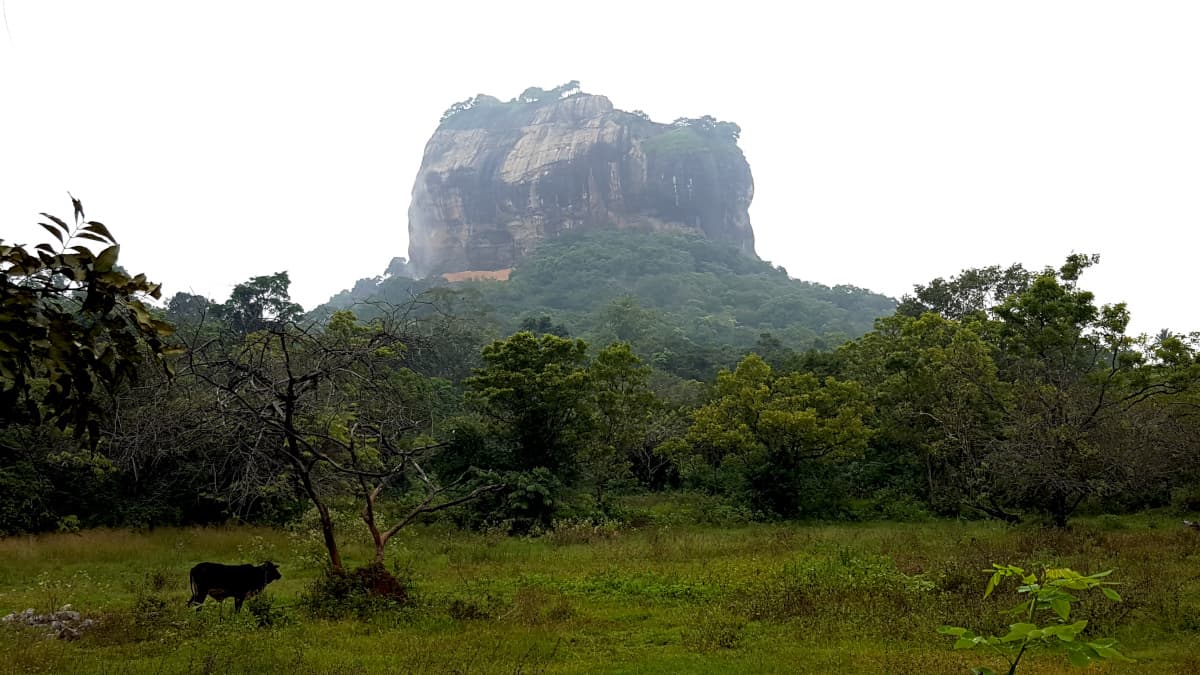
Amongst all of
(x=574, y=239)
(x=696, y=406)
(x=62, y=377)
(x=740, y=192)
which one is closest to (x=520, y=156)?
(x=574, y=239)

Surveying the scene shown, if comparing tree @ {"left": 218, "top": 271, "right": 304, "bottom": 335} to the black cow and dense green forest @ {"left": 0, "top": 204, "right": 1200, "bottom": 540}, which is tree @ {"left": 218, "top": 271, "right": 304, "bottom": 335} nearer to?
dense green forest @ {"left": 0, "top": 204, "right": 1200, "bottom": 540}

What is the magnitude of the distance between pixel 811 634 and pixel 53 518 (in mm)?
16754

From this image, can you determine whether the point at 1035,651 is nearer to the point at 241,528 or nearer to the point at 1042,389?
the point at 1042,389

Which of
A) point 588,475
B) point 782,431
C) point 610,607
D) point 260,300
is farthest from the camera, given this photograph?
point 260,300

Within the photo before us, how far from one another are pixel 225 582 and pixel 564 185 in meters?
110

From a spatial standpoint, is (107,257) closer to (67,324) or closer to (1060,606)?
(67,324)

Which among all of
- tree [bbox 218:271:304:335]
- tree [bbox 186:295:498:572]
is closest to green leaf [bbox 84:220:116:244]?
tree [bbox 186:295:498:572]

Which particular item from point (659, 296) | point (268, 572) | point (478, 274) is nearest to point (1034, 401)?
point (268, 572)

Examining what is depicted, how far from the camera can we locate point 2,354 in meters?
2.20

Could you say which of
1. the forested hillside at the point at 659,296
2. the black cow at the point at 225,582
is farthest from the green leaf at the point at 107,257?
the forested hillside at the point at 659,296

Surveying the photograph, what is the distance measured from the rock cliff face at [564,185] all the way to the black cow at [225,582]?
352 feet

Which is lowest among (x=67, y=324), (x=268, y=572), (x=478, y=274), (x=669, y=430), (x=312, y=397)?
(x=268, y=572)

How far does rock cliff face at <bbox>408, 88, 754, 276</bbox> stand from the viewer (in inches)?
4591

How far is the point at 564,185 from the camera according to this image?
381ft
